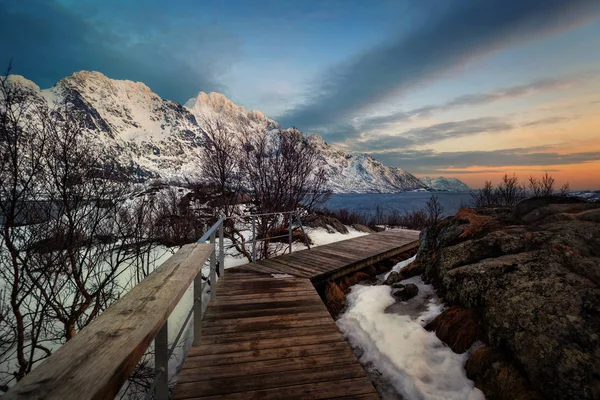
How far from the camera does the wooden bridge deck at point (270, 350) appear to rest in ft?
7.69

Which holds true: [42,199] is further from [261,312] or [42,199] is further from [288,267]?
[261,312]

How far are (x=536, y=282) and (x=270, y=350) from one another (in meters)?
2.98

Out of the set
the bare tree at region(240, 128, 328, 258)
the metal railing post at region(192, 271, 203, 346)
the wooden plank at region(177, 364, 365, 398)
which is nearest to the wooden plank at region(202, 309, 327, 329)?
the metal railing post at region(192, 271, 203, 346)

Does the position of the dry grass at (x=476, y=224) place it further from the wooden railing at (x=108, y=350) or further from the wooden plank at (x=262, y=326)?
the wooden railing at (x=108, y=350)

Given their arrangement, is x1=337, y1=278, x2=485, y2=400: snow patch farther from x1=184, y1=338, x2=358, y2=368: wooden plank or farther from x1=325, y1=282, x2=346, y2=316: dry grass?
x1=184, y1=338, x2=358, y2=368: wooden plank

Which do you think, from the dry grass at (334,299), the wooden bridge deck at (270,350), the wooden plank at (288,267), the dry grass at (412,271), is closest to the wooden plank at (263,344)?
the wooden bridge deck at (270,350)

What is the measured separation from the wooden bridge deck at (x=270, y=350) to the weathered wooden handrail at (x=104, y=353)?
4.80 ft

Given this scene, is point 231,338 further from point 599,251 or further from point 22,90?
point 22,90

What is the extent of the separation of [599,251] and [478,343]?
189 cm

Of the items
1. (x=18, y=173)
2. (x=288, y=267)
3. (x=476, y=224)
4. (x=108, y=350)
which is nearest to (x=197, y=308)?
(x=108, y=350)

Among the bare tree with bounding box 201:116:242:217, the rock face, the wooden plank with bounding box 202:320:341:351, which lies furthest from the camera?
the bare tree with bounding box 201:116:242:217

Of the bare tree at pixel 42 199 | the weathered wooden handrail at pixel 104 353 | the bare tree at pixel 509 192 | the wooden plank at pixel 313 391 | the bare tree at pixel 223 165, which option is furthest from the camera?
the bare tree at pixel 509 192

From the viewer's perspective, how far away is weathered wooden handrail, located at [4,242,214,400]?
671 mm

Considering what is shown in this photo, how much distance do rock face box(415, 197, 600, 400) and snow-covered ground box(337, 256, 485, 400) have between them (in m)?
0.46
